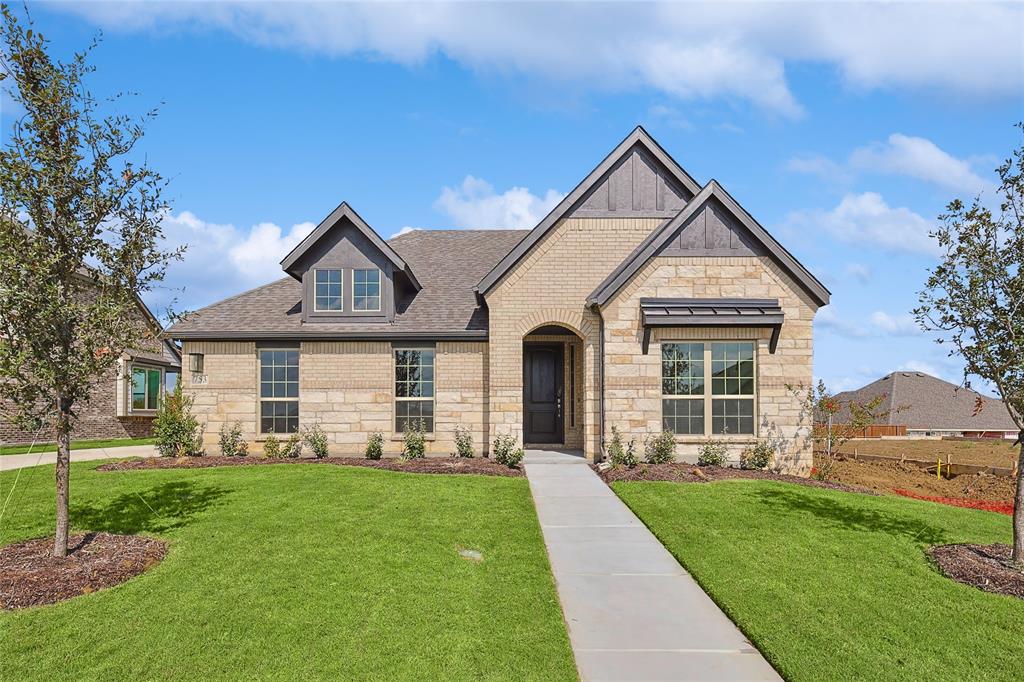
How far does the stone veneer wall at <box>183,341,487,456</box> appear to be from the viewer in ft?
56.1

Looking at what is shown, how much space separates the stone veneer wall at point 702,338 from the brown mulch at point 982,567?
20.9 feet

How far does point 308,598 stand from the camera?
666 centimetres

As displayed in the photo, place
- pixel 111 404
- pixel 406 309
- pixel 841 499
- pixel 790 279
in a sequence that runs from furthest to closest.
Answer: pixel 111 404 < pixel 406 309 < pixel 790 279 < pixel 841 499

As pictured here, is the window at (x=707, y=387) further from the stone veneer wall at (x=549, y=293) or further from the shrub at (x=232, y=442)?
the shrub at (x=232, y=442)

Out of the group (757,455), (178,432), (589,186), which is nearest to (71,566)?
(178,432)

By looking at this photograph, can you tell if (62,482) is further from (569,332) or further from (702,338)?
(569,332)

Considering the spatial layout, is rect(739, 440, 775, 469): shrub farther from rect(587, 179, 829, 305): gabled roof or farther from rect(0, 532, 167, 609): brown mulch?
rect(0, 532, 167, 609): brown mulch

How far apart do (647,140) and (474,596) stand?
13111 mm

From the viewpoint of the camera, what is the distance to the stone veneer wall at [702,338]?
15.2 metres

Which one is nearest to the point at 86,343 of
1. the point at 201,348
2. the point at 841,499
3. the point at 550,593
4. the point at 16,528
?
the point at 16,528

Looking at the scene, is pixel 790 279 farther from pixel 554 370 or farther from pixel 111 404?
pixel 111 404

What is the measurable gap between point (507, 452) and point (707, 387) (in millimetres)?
4909

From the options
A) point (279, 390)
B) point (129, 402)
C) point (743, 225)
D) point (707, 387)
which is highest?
point (743, 225)

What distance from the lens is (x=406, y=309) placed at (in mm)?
18156
